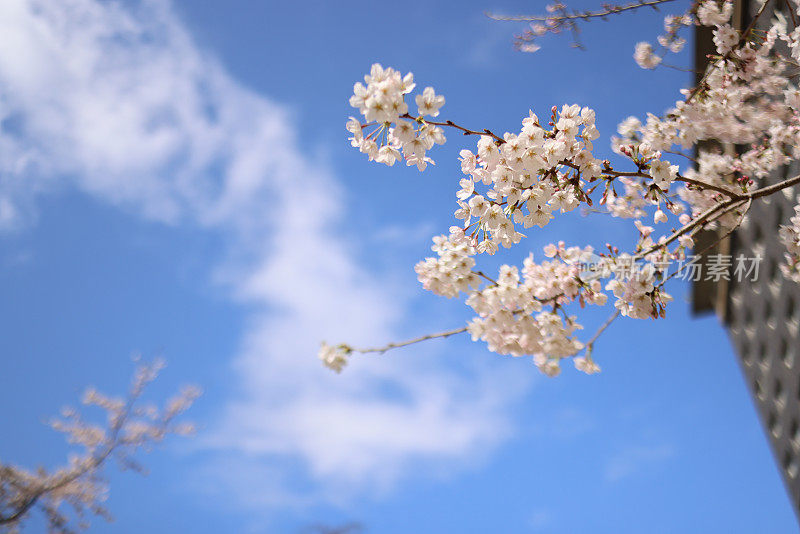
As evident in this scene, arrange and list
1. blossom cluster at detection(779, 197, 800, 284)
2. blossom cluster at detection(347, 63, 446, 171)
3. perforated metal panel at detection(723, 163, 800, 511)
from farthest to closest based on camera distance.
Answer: perforated metal panel at detection(723, 163, 800, 511) → blossom cluster at detection(779, 197, 800, 284) → blossom cluster at detection(347, 63, 446, 171)

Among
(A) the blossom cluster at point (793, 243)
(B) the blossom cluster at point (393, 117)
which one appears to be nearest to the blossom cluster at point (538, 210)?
(B) the blossom cluster at point (393, 117)

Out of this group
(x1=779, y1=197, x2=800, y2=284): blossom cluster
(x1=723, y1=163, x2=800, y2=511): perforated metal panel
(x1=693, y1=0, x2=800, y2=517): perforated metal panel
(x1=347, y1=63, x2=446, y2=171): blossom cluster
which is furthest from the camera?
(x1=723, y1=163, x2=800, y2=511): perforated metal panel

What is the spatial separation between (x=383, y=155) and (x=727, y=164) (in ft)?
16.9

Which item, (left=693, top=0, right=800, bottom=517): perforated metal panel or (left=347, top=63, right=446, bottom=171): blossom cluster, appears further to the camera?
(left=693, top=0, right=800, bottom=517): perforated metal panel

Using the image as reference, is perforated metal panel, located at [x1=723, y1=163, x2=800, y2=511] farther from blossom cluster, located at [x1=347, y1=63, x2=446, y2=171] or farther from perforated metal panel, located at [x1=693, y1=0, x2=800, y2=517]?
blossom cluster, located at [x1=347, y1=63, x2=446, y2=171]

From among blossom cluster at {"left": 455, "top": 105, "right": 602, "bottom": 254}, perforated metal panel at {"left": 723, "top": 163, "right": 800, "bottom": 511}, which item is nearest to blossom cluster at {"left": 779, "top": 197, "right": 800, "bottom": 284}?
blossom cluster at {"left": 455, "top": 105, "right": 602, "bottom": 254}

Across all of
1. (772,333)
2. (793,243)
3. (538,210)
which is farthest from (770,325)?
(538,210)

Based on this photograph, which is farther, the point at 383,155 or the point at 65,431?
the point at 65,431

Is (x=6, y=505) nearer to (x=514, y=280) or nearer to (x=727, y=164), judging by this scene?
(x=514, y=280)

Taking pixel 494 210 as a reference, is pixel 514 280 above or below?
below

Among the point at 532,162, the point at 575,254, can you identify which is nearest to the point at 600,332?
the point at 575,254

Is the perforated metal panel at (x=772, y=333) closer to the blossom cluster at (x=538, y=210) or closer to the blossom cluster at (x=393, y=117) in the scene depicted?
the blossom cluster at (x=538, y=210)

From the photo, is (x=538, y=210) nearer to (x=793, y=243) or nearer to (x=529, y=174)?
(x=529, y=174)

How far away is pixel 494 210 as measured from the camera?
10.4 ft
